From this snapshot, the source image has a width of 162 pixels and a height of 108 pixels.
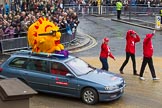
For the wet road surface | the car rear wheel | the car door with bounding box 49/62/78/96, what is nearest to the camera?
the car rear wheel

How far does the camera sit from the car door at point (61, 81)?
12.1 meters

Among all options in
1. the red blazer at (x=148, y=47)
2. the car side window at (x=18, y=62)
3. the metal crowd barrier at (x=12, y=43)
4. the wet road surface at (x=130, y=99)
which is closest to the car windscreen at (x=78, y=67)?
the wet road surface at (x=130, y=99)

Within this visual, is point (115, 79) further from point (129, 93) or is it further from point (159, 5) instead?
point (159, 5)

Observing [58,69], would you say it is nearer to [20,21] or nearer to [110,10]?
[20,21]

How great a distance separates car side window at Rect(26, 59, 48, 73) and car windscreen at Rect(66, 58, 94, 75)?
2.45 feet

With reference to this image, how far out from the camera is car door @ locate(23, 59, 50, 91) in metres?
12.5

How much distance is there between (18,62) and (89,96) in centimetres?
271

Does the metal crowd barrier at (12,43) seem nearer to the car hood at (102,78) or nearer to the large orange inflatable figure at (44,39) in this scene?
the large orange inflatable figure at (44,39)

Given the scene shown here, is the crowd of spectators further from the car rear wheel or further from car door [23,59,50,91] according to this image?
the car rear wheel

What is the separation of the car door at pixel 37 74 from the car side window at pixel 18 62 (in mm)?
171

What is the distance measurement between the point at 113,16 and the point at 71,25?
16.4m

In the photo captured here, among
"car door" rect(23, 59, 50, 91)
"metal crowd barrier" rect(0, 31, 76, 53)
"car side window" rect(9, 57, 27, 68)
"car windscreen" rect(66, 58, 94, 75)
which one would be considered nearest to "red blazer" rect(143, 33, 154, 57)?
"car windscreen" rect(66, 58, 94, 75)

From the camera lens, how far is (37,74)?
41.3 feet

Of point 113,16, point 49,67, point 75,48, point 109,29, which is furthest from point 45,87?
point 113,16
